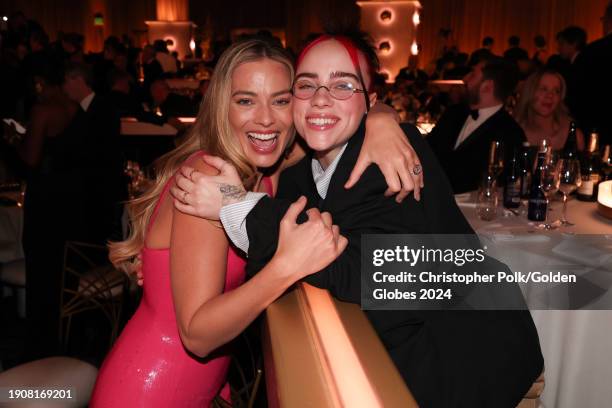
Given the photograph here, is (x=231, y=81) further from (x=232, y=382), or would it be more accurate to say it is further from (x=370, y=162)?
(x=232, y=382)

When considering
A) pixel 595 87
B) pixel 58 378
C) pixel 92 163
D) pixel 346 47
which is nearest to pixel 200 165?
pixel 346 47

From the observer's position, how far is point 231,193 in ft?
4.04

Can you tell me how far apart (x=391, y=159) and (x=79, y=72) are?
3.13 m

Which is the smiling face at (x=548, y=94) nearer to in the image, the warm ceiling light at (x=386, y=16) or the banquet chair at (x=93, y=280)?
the banquet chair at (x=93, y=280)

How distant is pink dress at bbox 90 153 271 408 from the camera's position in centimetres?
152

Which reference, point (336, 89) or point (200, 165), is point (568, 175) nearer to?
point (336, 89)

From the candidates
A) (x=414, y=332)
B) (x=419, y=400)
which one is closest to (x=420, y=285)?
(x=414, y=332)

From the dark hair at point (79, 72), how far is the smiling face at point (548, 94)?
2988mm

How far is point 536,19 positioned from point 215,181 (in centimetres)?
1606

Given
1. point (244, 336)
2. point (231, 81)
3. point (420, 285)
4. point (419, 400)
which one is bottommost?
point (244, 336)

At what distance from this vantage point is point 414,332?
42.2 inches

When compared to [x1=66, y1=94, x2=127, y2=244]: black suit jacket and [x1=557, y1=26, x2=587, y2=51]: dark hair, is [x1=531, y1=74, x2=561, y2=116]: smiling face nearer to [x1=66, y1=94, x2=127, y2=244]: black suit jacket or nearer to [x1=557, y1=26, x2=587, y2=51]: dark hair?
[x1=557, y1=26, x2=587, y2=51]: dark hair

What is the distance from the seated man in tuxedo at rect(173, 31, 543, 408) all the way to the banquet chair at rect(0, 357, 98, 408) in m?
1.17

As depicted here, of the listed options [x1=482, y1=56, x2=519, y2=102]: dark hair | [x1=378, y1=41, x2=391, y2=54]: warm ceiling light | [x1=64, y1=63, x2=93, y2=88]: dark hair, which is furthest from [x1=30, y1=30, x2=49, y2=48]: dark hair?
[x1=482, y1=56, x2=519, y2=102]: dark hair
